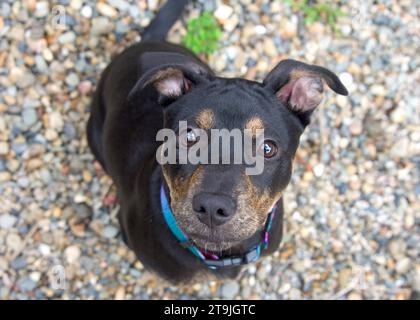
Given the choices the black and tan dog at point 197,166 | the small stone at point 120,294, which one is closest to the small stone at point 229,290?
the black and tan dog at point 197,166

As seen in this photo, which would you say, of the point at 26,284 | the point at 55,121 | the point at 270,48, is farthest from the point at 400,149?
the point at 26,284

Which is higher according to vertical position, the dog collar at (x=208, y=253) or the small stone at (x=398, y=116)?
the small stone at (x=398, y=116)

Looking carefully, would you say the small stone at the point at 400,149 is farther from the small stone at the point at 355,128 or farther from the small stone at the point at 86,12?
the small stone at the point at 86,12

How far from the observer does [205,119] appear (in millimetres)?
3529

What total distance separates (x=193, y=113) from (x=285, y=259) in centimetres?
239

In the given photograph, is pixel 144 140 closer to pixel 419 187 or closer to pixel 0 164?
pixel 0 164

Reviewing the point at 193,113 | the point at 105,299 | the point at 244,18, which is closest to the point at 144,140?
the point at 193,113

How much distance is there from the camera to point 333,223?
5.54 meters

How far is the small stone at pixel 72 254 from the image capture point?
5316 millimetres

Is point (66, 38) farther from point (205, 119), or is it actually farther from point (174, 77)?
point (205, 119)

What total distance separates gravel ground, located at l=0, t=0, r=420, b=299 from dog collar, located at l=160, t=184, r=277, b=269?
1.22 metres

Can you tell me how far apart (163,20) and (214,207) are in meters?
2.83

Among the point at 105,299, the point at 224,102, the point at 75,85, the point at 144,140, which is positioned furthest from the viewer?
the point at 75,85

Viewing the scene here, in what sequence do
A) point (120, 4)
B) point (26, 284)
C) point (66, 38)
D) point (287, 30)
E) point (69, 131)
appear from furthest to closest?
point (287, 30)
point (120, 4)
point (66, 38)
point (69, 131)
point (26, 284)
